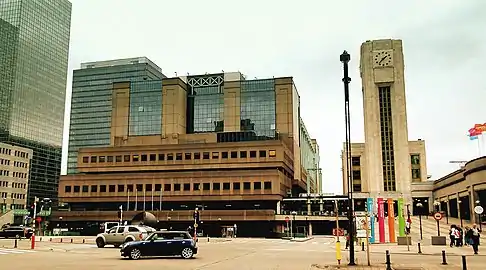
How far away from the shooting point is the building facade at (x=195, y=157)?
102 m

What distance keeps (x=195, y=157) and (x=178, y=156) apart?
3.95 metres

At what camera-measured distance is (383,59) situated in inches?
4791

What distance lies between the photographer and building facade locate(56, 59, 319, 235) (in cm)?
10156

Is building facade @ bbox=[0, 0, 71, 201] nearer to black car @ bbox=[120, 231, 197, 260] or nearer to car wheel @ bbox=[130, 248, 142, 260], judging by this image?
black car @ bbox=[120, 231, 197, 260]

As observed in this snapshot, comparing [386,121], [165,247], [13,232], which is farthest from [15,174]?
[165,247]

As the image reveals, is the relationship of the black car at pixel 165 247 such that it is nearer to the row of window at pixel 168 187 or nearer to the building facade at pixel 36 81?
the row of window at pixel 168 187

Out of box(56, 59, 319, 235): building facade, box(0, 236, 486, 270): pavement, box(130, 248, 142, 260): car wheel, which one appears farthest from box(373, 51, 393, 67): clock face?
box(130, 248, 142, 260): car wheel

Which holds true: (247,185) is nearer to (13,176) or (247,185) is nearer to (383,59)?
(383,59)

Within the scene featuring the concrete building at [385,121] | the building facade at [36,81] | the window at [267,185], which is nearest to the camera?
the window at [267,185]

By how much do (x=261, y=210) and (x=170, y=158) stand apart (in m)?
26.5

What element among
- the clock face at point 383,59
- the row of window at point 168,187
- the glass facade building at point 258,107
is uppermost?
the clock face at point 383,59

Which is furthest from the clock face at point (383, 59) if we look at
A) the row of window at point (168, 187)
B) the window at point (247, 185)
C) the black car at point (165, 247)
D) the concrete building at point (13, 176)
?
the black car at point (165, 247)

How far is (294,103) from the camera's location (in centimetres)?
12862

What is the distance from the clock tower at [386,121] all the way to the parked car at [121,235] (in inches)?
3445
